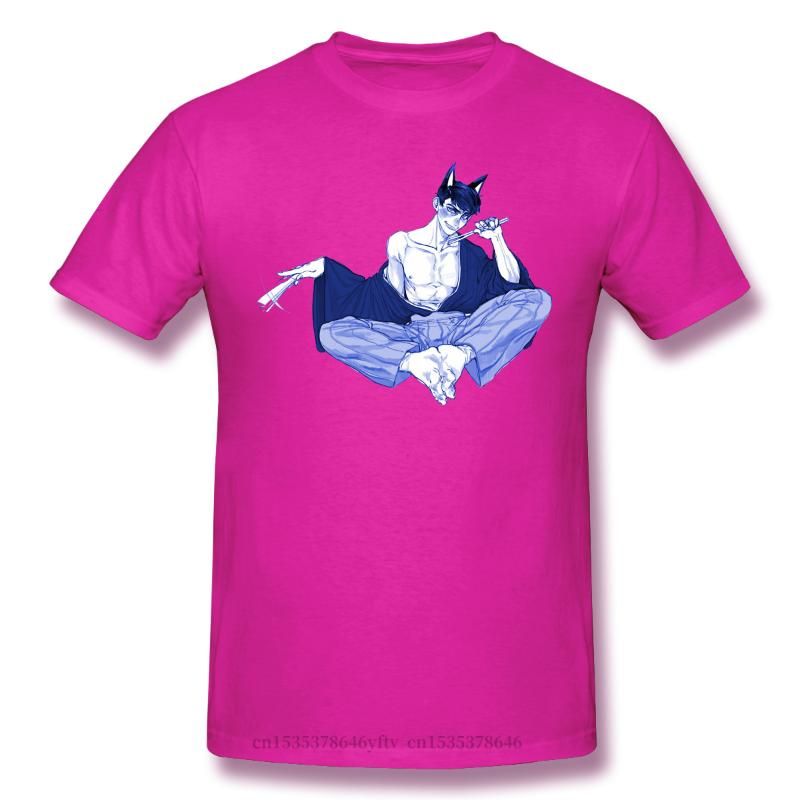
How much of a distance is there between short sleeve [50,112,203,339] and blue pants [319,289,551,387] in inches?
11.2

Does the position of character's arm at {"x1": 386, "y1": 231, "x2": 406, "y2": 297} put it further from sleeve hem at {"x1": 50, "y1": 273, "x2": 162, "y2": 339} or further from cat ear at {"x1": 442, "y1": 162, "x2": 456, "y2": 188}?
sleeve hem at {"x1": 50, "y1": 273, "x2": 162, "y2": 339}

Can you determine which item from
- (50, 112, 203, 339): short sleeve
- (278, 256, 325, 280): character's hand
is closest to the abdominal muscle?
(278, 256, 325, 280): character's hand

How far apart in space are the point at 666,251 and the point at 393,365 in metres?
0.50

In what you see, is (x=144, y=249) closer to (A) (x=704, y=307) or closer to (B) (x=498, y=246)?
(B) (x=498, y=246)

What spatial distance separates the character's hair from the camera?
2850 mm

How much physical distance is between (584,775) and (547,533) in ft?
1.72

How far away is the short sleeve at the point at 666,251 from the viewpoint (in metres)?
2.97

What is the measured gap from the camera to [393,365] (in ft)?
9.32

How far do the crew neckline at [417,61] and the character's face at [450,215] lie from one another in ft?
0.53

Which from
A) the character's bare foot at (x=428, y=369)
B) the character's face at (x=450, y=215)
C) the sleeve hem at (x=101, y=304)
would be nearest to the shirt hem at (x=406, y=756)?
the character's bare foot at (x=428, y=369)

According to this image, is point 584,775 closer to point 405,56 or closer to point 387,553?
point 387,553

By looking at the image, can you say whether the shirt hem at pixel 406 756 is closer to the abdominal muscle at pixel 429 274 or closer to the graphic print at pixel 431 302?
the graphic print at pixel 431 302

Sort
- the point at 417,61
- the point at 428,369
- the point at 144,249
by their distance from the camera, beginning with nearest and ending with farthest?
the point at 428,369 → the point at 144,249 → the point at 417,61

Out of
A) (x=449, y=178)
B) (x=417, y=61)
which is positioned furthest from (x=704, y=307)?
(x=417, y=61)
